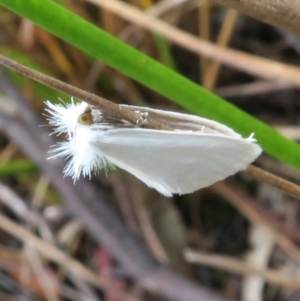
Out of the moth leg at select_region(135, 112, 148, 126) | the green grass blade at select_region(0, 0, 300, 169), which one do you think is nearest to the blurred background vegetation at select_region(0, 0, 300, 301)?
the green grass blade at select_region(0, 0, 300, 169)

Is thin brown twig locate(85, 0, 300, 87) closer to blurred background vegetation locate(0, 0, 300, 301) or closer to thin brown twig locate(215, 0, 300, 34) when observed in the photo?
blurred background vegetation locate(0, 0, 300, 301)

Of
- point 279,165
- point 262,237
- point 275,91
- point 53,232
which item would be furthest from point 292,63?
point 53,232

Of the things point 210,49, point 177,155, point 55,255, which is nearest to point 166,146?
point 177,155

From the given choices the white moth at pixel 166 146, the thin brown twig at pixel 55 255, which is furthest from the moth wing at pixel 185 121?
the thin brown twig at pixel 55 255

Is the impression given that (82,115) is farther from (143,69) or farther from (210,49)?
(210,49)

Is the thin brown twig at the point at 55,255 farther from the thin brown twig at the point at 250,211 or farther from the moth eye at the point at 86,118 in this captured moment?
the moth eye at the point at 86,118

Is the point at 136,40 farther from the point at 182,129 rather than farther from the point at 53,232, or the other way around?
the point at 182,129

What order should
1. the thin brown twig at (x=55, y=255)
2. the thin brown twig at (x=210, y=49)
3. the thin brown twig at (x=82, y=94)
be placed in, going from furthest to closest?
the thin brown twig at (x=55, y=255)
the thin brown twig at (x=210, y=49)
the thin brown twig at (x=82, y=94)

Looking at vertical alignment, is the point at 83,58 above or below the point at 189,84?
above
